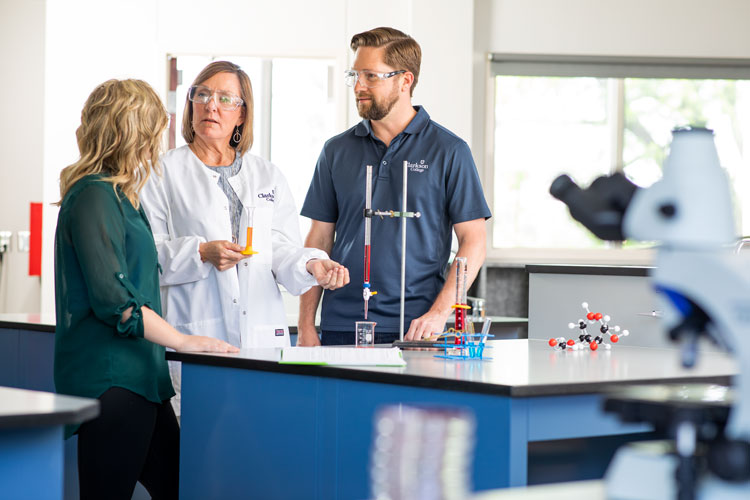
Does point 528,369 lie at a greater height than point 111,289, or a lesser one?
lesser

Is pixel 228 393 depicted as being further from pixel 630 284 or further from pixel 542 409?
pixel 630 284

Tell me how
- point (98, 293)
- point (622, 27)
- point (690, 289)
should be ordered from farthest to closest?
1. point (622, 27)
2. point (98, 293)
3. point (690, 289)

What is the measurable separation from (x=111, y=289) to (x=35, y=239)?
4312 millimetres

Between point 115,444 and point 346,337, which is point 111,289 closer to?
point 115,444

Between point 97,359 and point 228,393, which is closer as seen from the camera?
point 97,359

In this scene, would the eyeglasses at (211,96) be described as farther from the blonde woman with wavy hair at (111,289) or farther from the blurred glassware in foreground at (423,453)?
the blurred glassware in foreground at (423,453)

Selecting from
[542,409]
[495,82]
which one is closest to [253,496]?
[542,409]

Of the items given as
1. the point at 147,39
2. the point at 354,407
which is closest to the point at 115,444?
the point at 354,407

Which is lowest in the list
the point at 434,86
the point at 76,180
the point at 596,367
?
the point at 596,367

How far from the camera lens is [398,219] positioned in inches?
117

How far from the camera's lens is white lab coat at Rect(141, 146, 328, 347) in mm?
2799

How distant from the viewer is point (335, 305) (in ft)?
9.90

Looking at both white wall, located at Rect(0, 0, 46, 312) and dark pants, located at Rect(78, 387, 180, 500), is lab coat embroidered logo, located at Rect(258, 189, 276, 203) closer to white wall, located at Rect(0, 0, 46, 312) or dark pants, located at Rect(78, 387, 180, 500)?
dark pants, located at Rect(78, 387, 180, 500)

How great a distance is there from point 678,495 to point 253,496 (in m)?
1.44
